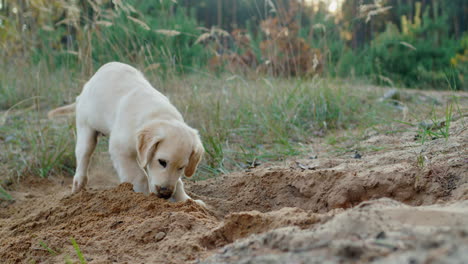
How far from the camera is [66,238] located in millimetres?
2475

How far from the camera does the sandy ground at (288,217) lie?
146 centimetres

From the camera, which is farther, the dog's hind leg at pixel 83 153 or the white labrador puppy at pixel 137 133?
the dog's hind leg at pixel 83 153

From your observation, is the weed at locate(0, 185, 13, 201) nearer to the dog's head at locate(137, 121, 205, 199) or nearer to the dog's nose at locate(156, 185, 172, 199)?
the dog's head at locate(137, 121, 205, 199)

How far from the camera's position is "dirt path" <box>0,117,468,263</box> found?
4.81ft

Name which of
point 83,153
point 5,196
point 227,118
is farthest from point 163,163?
point 227,118

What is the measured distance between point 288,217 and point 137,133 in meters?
1.47

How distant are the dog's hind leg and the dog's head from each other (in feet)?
3.12

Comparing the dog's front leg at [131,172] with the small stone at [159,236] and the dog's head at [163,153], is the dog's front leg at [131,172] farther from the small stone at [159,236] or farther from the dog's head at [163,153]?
the small stone at [159,236]

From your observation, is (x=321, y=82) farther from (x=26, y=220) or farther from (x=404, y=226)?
(x=404, y=226)

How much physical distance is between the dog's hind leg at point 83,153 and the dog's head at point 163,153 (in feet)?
3.12

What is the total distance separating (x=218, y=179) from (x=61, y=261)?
183 centimetres

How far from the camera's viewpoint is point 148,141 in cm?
308

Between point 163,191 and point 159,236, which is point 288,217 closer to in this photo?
point 159,236

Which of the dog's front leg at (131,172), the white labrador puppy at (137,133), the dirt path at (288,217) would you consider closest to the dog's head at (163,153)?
the white labrador puppy at (137,133)
